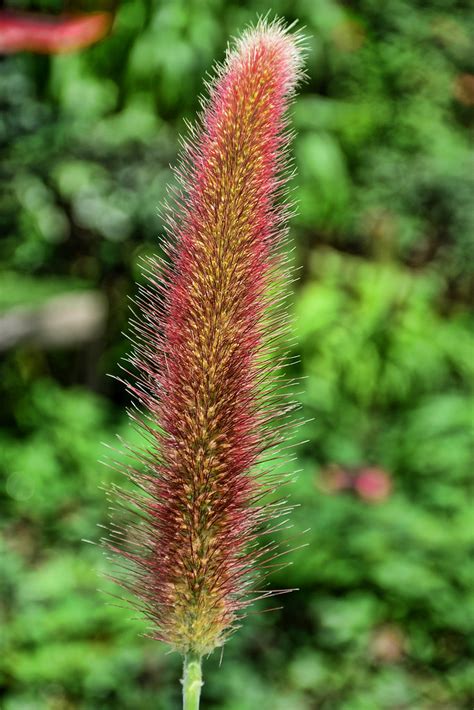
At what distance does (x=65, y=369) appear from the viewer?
5.25 m

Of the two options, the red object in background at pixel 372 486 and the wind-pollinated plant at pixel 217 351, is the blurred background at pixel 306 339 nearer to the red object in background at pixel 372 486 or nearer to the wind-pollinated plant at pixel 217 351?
the red object in background at pixel 372 486

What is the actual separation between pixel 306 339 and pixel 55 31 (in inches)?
79.1

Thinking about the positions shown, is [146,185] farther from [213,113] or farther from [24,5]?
[213,113]

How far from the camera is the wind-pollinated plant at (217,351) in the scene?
76 centimetres

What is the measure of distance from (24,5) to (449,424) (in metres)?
3.12

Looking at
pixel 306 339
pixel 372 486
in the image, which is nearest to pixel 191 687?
pixel 372 486

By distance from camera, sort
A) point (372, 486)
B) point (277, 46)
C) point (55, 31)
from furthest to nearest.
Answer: point (55, 31)
point (372, 486)
point (277, 46)

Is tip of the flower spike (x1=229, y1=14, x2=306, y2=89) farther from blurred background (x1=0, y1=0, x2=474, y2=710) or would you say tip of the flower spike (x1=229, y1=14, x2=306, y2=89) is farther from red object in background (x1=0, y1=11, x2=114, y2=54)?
red object in background (x1=0, y1=11, x2=114, y2=54)

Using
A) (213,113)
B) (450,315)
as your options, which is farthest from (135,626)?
(450,315)

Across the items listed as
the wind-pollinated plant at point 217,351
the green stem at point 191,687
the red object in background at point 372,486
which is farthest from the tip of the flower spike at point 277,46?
the red object in background at point 372,486

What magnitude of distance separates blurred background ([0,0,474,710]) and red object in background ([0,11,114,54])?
0.06 ft

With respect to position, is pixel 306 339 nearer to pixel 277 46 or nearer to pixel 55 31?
pixel 55 31

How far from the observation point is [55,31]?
15.3ft

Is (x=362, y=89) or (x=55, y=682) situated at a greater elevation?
(x=362, y=89)
